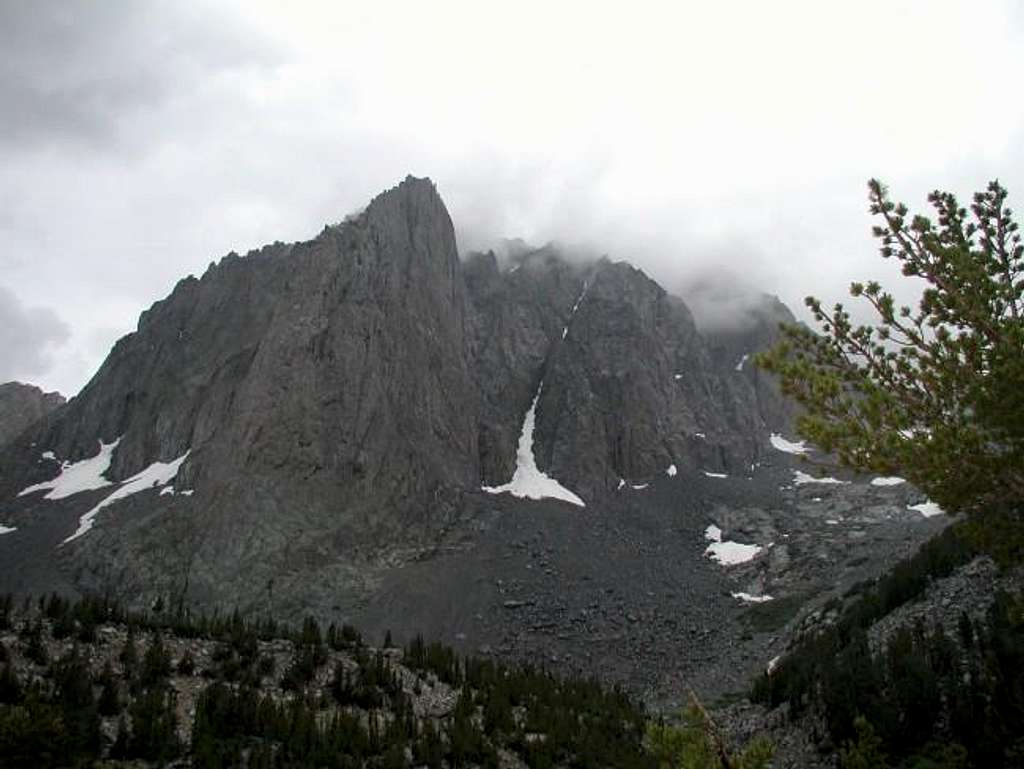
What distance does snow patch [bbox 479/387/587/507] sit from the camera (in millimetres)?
106375

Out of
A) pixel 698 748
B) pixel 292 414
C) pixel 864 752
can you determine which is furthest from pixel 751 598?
pixel 698 748

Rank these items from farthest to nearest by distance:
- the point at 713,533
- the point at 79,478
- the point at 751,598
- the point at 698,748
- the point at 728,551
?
the point at 79,478
the point at 713,533
the point at 728,551
the point at 751,598
the point at 698,748

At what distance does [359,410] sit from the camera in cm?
10300

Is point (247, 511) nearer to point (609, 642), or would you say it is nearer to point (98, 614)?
point (609, 642)

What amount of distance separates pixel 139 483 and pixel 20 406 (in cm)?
9653

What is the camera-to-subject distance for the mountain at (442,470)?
77.0m

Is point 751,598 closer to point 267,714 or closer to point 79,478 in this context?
point 267,714

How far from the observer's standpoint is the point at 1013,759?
18625 mm

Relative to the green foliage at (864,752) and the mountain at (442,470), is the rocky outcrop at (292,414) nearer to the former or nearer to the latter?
the mountain at (442,470)

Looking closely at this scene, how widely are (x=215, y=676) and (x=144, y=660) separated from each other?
2531 millimetres

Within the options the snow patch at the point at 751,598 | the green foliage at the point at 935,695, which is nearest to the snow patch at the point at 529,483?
the snow patch at the point at 751,598

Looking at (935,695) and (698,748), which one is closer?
(698,748)

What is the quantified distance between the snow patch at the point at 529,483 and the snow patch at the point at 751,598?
Result: 98.5 feet

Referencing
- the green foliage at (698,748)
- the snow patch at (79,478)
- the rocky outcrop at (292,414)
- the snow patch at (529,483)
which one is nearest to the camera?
the green foliage at (698,748)
